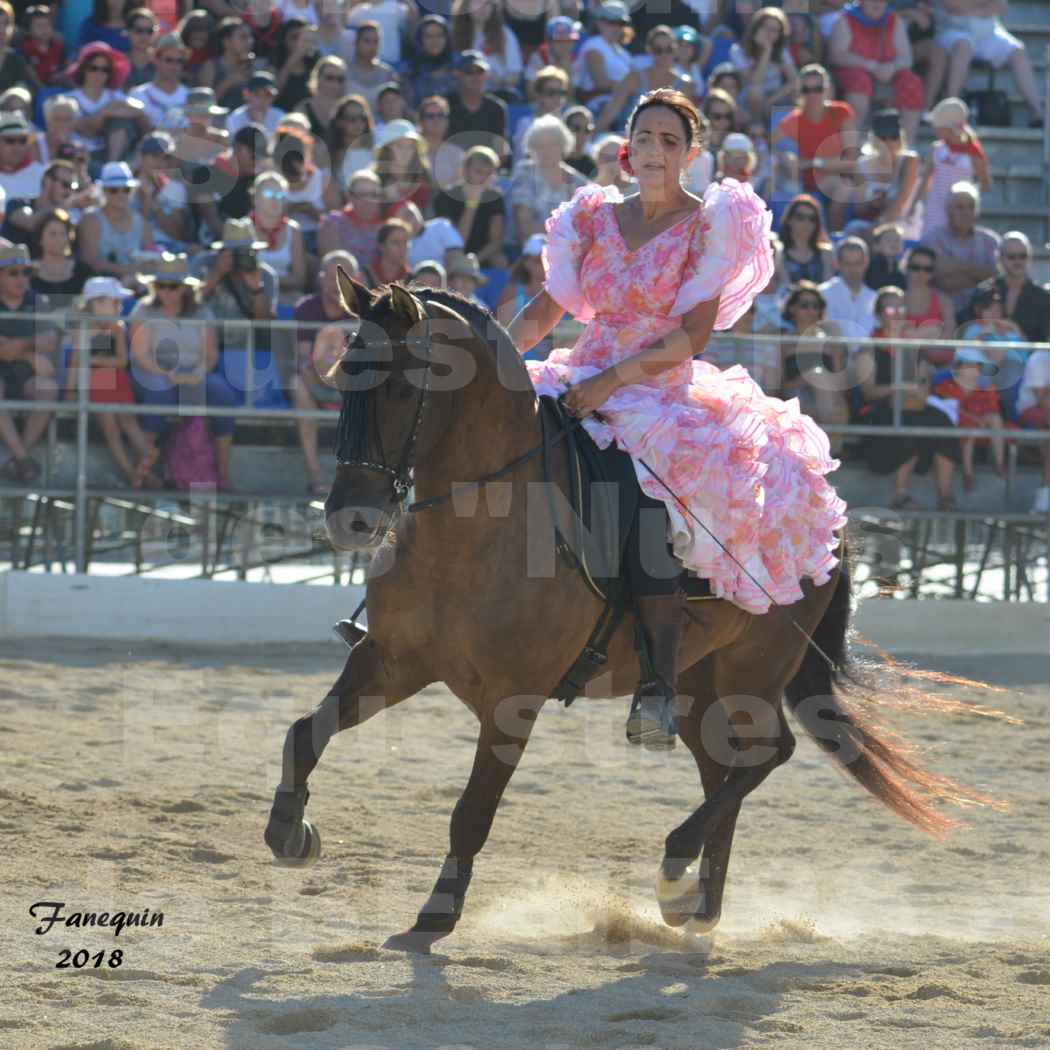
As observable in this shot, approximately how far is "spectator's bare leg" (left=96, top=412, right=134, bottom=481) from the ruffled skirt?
478 centimetres

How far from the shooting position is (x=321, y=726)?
Result: 5445 mm

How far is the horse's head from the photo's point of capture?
4836 mm

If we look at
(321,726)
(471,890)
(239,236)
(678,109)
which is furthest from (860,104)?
(321,726)

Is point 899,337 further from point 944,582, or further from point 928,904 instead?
point 928,904

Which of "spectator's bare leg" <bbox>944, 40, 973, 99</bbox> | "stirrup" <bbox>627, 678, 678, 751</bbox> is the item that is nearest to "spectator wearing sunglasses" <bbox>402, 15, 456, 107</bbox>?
"spectator's bare leg" <bbox>944, 40, 973, 99</bbox>

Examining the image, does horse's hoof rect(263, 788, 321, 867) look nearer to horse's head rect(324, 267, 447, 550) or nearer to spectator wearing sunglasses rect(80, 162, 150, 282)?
horse's head rect(324, 267, 447, 550)

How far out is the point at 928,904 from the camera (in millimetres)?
6480

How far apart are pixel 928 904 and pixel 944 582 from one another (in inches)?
196

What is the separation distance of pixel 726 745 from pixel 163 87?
8.14 metres

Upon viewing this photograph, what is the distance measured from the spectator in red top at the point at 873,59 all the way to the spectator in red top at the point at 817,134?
1.09 m

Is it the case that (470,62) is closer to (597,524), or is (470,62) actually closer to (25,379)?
(25,379)

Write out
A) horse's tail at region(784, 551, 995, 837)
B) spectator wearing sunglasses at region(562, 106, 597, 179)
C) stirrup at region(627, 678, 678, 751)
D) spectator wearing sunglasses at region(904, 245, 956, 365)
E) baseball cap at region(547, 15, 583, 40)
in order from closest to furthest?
stirrup at region(627, 678, 678, 751) → horse's tail at region(784, 551, 995, 837) → spectator wearing sunglasses at region(904, 245, 956, 365) → spectator wearing sunglasses at region(562, 106, 597, 179) → baseball cap at region(547, 15, 583, 40)

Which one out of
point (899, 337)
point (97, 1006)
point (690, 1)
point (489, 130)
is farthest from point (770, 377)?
point (97, 1006)

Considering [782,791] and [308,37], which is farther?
[308,37]
